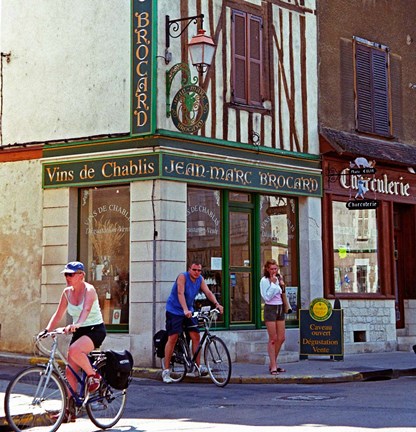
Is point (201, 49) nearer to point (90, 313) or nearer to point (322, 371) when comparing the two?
point (322, 371)

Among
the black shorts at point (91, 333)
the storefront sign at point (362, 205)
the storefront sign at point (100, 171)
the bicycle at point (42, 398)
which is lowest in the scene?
the bicycle at point (42, 398)

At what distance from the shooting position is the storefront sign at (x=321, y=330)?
14742 mm

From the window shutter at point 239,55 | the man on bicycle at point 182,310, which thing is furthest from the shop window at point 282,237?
the man on bicycle at point 182,310

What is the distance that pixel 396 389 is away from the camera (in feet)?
37.7

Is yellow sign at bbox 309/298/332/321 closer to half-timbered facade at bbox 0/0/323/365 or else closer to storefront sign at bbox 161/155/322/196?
half-timbered facade at bbox 0/0/323/365

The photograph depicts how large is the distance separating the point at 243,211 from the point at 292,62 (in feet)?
10.5

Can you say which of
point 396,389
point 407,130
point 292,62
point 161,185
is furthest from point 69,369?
point 407,130

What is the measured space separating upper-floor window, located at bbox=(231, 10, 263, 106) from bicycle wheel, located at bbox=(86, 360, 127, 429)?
25.9ft

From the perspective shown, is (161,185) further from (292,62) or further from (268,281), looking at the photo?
(292,62)

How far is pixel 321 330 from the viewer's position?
14.9 meters

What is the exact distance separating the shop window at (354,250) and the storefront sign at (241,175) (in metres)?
1.05

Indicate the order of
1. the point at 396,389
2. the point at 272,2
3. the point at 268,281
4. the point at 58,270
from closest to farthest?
the point at 396,389 → the point at 268,281 → the point at 58,270 → the point at 272,2

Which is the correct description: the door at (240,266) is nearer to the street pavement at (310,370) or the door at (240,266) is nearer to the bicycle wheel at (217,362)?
the street pavement at (310,370)

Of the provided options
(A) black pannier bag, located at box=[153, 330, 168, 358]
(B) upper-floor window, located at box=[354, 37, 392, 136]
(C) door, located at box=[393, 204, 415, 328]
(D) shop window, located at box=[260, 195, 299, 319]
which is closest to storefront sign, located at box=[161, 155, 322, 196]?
(D) shop window, located at box=[260, 195, 299, 319]
